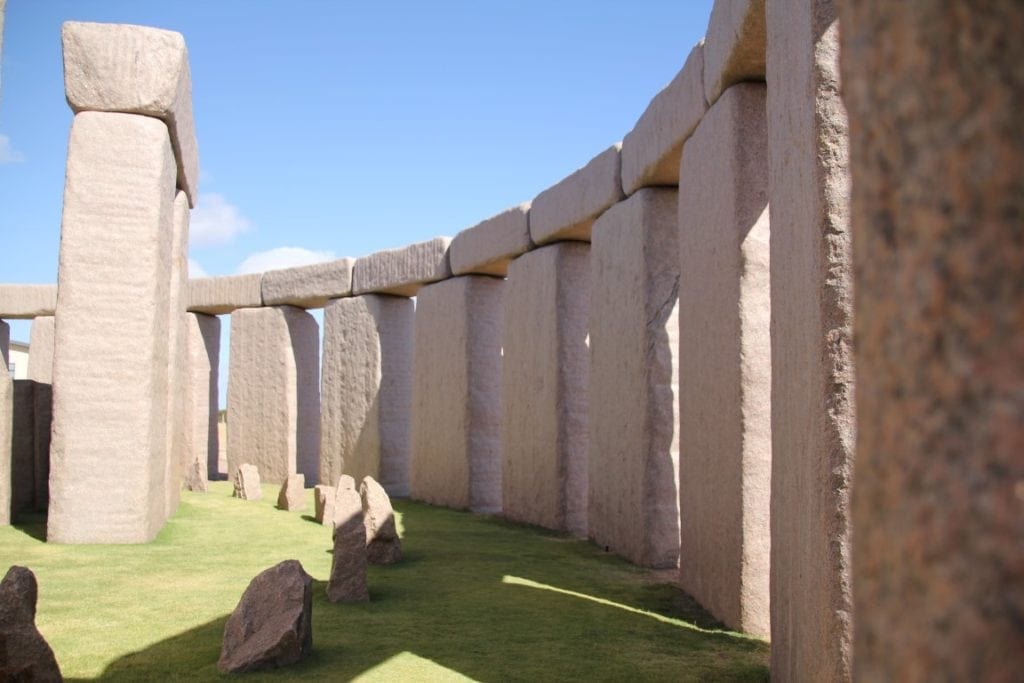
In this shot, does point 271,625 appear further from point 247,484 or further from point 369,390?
point 369,390

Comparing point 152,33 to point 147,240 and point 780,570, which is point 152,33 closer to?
point 147,240

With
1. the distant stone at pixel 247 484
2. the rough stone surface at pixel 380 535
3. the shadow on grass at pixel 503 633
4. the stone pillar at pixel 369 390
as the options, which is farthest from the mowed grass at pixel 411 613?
the stone pillar at pixel 369 390

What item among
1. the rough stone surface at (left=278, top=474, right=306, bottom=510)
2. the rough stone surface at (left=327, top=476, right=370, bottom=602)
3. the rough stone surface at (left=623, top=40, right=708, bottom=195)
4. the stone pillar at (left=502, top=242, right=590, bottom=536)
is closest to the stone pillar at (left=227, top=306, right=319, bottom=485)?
the rough stone surface at (left=278, top=474, right=306, bottom=510)

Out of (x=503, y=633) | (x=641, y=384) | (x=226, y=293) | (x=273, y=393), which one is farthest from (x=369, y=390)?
(x=503, y=633)

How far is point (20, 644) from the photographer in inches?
113

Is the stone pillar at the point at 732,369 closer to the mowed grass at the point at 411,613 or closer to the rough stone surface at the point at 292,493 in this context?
the mowed grass at the point at 411,613

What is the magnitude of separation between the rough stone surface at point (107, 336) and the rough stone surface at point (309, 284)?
4.42 metres

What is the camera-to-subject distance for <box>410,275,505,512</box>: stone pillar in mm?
8656

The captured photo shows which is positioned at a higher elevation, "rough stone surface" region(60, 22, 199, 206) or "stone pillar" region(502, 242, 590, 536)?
"rough stone surface" region(60, 22, 199, 206)

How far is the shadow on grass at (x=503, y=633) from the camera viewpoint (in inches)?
131

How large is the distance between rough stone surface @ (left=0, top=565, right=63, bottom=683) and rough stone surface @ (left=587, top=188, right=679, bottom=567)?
3.42 meters

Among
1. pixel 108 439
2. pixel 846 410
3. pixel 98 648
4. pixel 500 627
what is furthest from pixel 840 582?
pixel 108 439

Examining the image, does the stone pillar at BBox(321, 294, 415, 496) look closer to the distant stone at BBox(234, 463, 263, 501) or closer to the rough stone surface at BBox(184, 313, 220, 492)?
the distant stone at BBox(234, 463, 263, 501)

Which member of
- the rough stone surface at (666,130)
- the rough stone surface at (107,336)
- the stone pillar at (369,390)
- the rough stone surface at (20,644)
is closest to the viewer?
the rough stone surface at (20,644)
